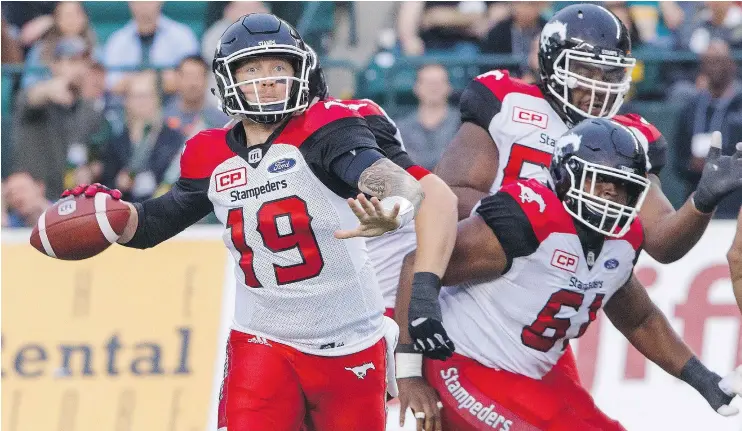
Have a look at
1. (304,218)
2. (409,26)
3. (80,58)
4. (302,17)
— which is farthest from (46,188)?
(304,218)

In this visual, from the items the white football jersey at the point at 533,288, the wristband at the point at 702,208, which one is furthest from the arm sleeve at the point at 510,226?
the wristband at the point at 702,208

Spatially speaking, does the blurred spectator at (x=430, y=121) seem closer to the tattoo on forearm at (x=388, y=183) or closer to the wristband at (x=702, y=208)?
the wristband at (x=702, y=208)

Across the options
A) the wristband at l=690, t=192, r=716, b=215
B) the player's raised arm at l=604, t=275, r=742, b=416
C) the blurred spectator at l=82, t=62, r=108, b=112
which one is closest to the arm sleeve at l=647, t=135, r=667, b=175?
the wristband at l=690, t=192, r=716, b=215

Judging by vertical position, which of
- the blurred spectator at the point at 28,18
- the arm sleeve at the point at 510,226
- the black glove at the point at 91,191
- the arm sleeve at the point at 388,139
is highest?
the arm sleeve at the point at 388,139

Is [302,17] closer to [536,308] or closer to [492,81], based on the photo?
[492,81]

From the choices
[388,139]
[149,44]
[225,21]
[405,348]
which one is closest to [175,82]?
[149,44]

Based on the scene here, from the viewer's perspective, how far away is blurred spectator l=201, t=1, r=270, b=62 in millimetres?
8320

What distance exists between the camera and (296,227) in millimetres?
3865

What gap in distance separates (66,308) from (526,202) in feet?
11.4

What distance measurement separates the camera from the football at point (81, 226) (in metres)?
4.02

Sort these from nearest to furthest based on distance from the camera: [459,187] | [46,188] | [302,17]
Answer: [459,187], [46,188], [302,17]

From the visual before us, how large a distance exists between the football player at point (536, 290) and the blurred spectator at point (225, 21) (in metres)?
4.41

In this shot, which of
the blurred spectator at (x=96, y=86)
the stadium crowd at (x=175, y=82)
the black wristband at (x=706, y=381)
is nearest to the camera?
the black wristband at (x=706, y=381)

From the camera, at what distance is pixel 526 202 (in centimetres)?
402
